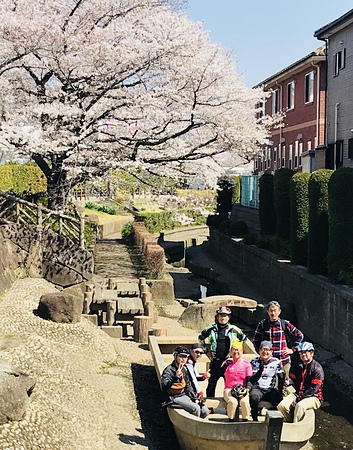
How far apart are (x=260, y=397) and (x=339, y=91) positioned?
70.5 ft

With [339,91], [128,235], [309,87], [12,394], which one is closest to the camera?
[12,394]

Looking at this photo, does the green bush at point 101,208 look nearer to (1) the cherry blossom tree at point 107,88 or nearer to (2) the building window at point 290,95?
(2) the building window at point 290,95

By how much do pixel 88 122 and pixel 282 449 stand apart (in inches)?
550

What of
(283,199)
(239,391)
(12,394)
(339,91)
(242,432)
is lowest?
(242,432)

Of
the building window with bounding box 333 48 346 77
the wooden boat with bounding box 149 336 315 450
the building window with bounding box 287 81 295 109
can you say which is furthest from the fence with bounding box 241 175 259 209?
the wooden boat with bounding box 149 336 315 450

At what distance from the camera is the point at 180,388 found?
10.8 meters

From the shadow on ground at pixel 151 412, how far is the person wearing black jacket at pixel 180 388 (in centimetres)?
106

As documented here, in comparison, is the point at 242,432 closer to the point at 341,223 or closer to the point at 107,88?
the point at 341,223

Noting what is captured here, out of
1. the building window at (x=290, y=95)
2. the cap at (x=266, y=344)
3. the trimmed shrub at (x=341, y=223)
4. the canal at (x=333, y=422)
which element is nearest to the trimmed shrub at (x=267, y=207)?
the building window at (x=290, y=95)

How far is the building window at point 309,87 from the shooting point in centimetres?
3467

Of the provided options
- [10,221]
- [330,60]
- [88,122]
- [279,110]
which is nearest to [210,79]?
[88,122]

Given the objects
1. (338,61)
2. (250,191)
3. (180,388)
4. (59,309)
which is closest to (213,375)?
(180,388)

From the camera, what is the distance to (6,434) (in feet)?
30.2

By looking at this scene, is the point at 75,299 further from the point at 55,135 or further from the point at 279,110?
the point at 279,110
